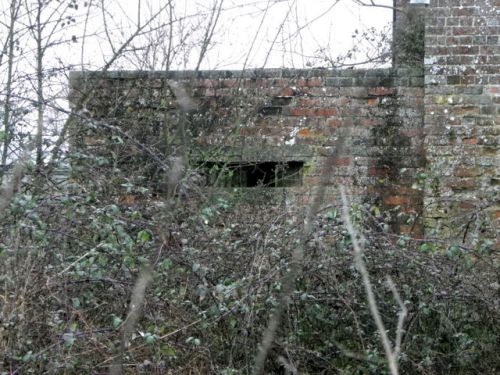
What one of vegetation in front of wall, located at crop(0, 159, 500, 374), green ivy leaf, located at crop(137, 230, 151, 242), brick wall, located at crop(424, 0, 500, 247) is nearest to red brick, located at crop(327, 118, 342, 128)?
brick wall, located at crop(424, 0, 500, 247)

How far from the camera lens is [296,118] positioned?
6.52 meters

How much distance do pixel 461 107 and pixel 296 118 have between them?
1.35m

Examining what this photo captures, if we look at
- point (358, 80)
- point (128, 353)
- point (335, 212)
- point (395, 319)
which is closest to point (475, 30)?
point (358, 80)

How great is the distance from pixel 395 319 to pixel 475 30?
2.91 m

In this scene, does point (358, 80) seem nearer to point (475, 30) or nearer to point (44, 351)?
point (475, 30)

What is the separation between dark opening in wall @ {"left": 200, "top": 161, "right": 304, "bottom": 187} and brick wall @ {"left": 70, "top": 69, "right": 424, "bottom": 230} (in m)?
0.09

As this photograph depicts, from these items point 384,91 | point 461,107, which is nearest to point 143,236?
point 384,91

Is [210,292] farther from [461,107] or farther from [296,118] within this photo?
[461,107]

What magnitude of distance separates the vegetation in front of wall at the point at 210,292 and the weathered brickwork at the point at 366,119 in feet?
4.34

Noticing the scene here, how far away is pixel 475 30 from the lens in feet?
20.5

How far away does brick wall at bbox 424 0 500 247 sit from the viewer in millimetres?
6145

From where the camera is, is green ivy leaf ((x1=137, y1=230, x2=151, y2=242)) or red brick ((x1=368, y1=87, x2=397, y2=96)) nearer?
green ivy leaf ((x1=137, y1=230, x2=151, y2=242))

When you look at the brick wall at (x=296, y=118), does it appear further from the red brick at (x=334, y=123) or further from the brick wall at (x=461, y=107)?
the brick wall at (x=461, y=107)

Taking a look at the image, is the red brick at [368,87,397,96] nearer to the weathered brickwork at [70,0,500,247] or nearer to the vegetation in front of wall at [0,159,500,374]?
the weathered brickwork at [70,0,500,247]
